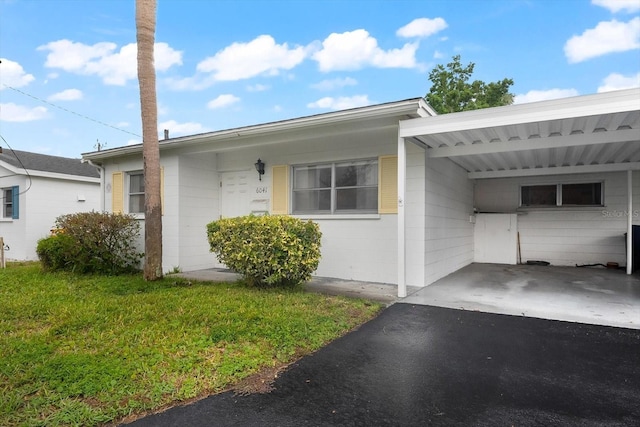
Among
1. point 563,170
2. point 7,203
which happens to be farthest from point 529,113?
point 7,203

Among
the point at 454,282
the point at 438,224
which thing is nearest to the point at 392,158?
the point at 438,224

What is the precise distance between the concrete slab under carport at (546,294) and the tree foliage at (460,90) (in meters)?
15.6

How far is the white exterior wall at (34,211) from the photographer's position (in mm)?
11086

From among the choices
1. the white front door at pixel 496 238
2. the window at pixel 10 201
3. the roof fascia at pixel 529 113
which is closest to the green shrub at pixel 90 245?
the window at pixel 10 201

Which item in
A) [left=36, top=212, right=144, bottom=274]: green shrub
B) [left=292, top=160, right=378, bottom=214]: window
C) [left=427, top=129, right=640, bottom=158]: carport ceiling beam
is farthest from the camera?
[left=36, top=212, right=144, bottom=274]: green shrub

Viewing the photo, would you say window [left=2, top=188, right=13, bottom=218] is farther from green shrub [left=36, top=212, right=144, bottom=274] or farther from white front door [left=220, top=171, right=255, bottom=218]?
white front door [left=220, top=171, right=255, bottom=218]

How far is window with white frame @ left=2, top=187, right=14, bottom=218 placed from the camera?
460 inches

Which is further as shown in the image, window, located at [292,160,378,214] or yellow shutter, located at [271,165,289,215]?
yellow shutter, located at [271,165,289,215]

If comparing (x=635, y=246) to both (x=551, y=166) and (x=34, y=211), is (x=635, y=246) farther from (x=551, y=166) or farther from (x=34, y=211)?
(x=34, y=211)

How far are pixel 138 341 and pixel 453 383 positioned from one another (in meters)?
2.76

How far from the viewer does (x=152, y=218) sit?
6.15 meters

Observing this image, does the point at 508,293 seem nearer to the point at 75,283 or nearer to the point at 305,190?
the point at 305,190

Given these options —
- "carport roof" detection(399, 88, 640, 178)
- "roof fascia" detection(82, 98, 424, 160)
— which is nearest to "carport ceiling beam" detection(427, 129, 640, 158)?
"carport roof" detection(399, 88, 640, 178)

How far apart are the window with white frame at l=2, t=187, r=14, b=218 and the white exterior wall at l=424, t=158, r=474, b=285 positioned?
13146mm
